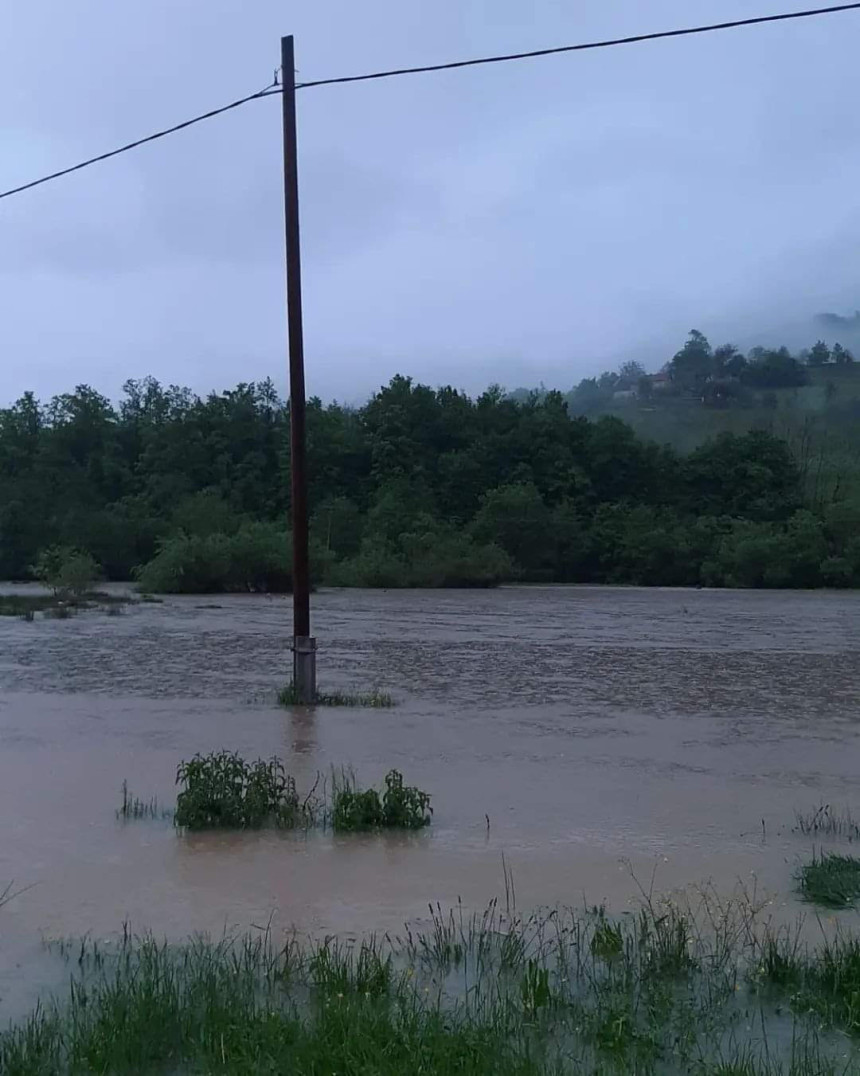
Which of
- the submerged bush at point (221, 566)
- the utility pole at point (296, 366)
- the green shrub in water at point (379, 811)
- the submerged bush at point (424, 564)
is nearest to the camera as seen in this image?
the green shrub in water at point (379, 811)

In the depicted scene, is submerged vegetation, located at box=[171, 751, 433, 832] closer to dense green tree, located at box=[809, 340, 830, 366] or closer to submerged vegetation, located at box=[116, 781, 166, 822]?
submerged vegetation, located at box=[116, 781, 166, 822]

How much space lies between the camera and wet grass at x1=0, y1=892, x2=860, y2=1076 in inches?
197

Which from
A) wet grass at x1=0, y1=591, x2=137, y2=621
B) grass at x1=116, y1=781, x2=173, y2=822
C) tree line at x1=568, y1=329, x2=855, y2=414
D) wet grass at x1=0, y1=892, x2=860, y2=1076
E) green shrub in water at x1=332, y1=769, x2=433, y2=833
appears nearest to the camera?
wet grass at x1=0, y1=892, x2=860, y2=1076

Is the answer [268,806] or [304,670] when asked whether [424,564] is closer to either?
[304,670]

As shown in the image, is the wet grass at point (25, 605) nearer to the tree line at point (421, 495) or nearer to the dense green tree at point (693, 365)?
the tree line at point (421, 495)

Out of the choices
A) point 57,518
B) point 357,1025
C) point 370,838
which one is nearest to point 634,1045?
point 357,1025

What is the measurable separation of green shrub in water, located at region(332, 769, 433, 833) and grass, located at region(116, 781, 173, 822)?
145cm

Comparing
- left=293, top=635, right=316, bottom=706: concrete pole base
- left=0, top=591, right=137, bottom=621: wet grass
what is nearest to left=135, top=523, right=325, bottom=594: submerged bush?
left=0, top=591, right=137, bottom=621: wet grass

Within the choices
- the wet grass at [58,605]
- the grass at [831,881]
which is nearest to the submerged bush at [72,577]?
the wet grass at [58,605]

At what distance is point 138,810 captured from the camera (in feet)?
34.4

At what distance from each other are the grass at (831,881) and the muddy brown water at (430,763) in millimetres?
202

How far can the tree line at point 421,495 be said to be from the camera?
6053 centimetres

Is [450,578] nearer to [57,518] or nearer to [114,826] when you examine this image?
[57,518]

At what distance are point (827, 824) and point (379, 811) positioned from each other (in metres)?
3.58
